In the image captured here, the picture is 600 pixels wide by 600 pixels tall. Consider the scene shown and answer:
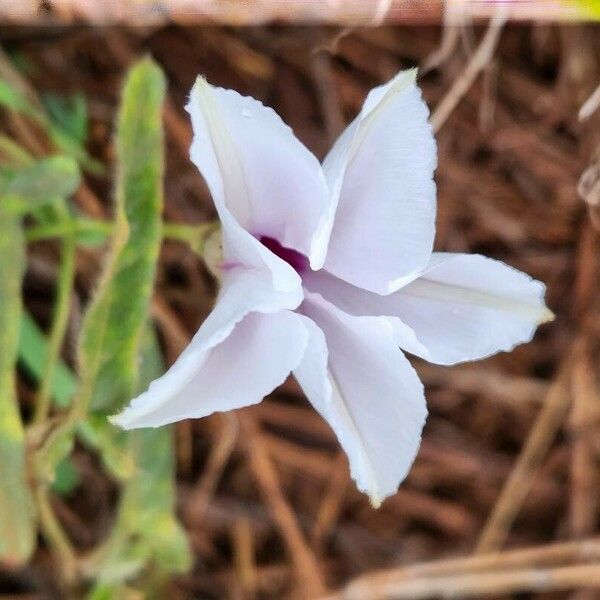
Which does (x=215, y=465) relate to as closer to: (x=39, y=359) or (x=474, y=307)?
(x=39, y=359)

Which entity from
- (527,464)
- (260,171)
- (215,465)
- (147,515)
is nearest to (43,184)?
(260,171)

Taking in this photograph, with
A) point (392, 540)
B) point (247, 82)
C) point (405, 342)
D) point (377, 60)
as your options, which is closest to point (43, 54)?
point (247, 82)

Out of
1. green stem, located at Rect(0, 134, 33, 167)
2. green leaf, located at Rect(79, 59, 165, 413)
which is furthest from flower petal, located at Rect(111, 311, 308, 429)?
green stem, located at Rect(0, 134, 33, 167)

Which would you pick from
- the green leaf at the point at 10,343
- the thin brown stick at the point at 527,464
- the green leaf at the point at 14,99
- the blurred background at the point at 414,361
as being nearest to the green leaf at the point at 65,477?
the blurred background at the point at 414,361

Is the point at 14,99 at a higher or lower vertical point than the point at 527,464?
higher

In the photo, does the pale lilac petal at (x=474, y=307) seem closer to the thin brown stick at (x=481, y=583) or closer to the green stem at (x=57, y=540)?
the green stem at (x=57, y=540)

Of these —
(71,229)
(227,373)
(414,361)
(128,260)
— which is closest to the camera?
(227,373)

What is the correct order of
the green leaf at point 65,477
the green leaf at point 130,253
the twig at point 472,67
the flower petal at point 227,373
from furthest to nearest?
the green leaf at point 65,477, the twig at point 472,67, the green leaf at point 130,253, the flower petal at point 227,373
